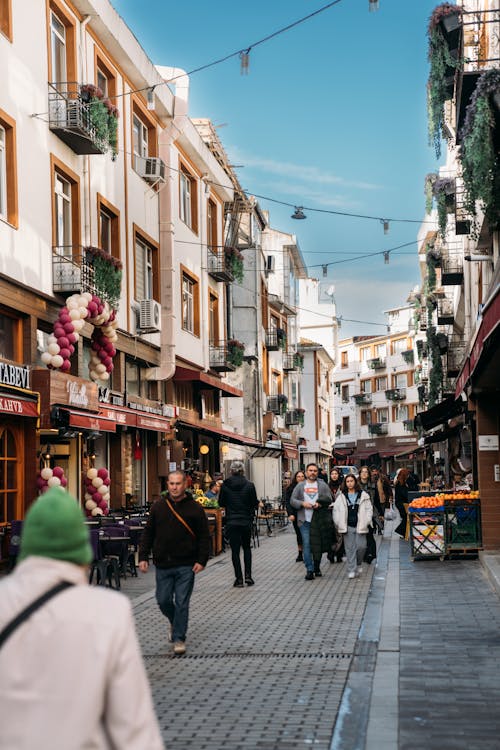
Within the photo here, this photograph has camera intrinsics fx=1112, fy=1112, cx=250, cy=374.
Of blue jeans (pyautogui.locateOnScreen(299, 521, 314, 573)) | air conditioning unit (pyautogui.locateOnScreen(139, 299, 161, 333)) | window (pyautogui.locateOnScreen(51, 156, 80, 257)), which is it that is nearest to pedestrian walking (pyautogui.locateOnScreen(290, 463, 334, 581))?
blue jeans (pyautogui.locateOnScreen(299, 521, 314, 573))

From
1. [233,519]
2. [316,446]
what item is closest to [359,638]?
[233,519]

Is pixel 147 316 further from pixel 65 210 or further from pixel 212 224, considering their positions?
pixel 212 224

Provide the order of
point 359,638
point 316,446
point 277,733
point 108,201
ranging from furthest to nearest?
point 316,446, point 108,201, point 359,638, point 277,733

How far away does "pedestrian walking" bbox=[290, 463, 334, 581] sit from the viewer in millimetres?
17578

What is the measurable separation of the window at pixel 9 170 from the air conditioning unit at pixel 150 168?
341 inches

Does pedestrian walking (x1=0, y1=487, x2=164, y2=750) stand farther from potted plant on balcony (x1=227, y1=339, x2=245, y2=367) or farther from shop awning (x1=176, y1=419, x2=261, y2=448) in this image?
potted plant on balcony (x1=227, y1=339, x2=245, y2=367)

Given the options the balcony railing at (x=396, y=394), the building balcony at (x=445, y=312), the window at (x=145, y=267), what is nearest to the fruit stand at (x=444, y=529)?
the window at (x=145, y=267)

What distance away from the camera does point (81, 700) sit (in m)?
3.20

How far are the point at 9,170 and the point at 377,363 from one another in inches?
2986

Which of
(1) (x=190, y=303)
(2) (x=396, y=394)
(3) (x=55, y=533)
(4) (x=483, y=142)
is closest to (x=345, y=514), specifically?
(4) (x=483, y=142)

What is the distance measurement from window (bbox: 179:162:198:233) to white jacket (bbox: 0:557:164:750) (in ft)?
95.8

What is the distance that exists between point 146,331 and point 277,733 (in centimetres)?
1959

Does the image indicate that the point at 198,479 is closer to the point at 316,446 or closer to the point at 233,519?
the point at 233,519

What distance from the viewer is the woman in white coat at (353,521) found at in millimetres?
17875
